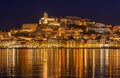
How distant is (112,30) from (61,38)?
22013 millimetres

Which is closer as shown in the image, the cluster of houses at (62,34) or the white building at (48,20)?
the cluster of houses at (62,34)

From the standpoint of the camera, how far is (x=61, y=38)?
126 m

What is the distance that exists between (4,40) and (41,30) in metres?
17.4

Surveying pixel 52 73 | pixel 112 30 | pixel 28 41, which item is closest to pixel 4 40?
pixel 28 41

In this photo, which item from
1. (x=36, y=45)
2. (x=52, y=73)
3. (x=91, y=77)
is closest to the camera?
(x=91, y=77)

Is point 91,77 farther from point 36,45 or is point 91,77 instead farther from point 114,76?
point 36,45

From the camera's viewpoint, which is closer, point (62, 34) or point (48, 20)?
point (62, 34)

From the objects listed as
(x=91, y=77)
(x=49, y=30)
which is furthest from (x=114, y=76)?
(x=49, y=30)

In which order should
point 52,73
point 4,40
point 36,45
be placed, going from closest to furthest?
1. point 52,73
2. point 36,45
3. point 4,40

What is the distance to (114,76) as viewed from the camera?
3291 centimetres

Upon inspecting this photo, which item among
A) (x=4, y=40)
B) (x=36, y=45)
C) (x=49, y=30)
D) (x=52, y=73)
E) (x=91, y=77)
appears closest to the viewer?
(x=91, y=77)

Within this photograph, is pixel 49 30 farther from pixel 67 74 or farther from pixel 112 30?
pixel 67 74

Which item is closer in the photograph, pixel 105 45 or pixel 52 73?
pixel 52 73

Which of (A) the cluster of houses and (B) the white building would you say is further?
(B) the white building
